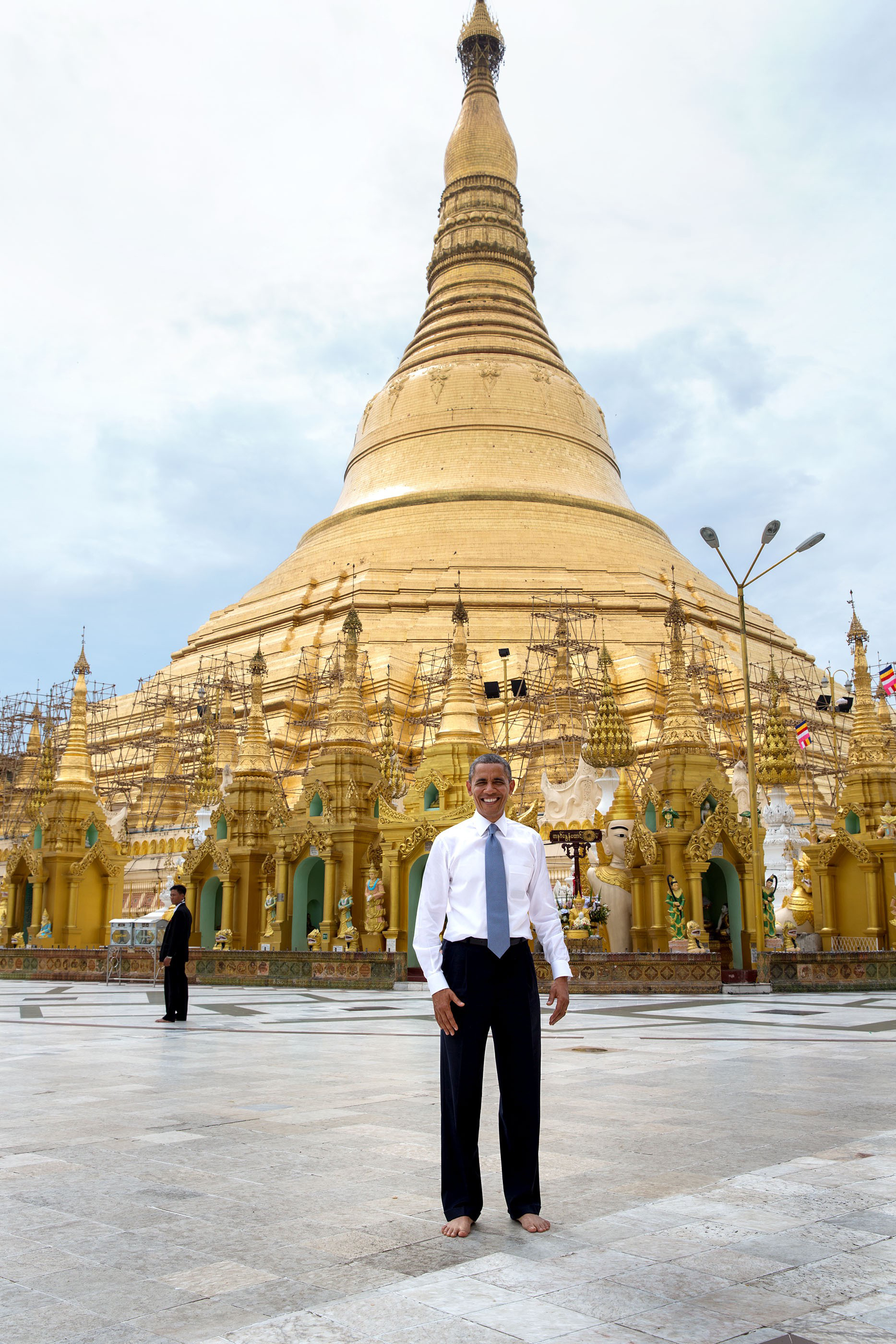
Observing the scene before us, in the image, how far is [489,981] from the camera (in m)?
4.26

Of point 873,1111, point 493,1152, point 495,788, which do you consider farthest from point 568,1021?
point 495,788

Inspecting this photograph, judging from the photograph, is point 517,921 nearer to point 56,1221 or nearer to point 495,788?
point 495,788

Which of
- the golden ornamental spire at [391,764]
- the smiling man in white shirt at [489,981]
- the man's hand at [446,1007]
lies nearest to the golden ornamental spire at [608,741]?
the golden ornamental spire at [391,764]

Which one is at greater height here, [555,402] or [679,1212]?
[555,402]

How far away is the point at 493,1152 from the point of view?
5238 millimetres

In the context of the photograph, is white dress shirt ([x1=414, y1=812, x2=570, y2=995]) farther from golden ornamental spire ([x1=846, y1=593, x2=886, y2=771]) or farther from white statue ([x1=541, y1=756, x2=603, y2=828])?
golden ornamental spire ([x1=846, y1=593, x2=886, y2=771])

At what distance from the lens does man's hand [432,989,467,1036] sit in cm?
418

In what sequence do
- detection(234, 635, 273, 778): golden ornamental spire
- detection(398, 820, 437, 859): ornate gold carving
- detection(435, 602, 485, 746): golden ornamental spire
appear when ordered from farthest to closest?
detection(234, 635, 273, 778): golden ornamental spire → detection(435, 602, 485, 746): golden ornamental spire → detection(398, 820, 437, 859): ornate gold carving

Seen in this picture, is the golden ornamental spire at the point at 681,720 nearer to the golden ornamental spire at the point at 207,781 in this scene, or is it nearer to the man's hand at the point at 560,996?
the golden ornamental spire at the point at 207,781

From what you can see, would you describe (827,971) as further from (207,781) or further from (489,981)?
(207,781)

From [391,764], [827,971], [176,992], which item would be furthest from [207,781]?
[176,992]

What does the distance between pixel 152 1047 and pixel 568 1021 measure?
4.56 metres

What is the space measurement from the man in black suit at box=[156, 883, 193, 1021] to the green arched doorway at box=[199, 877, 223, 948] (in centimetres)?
1257

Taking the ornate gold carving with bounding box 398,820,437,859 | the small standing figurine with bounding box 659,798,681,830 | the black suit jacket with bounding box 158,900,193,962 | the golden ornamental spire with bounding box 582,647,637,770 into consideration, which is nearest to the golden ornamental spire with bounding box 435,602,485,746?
the golden ornamental spire with bounding box 582,647,637,770
